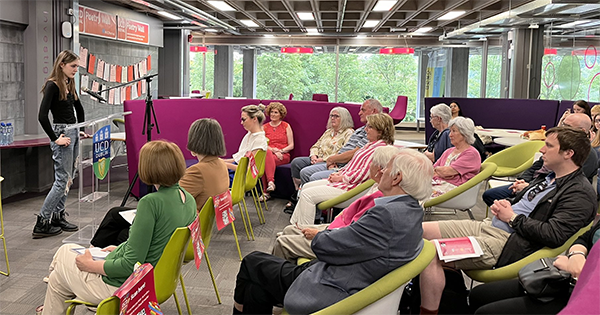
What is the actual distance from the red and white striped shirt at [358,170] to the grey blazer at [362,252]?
2335 mm

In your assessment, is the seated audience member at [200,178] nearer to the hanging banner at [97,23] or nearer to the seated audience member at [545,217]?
the seated audience member at [545,217]

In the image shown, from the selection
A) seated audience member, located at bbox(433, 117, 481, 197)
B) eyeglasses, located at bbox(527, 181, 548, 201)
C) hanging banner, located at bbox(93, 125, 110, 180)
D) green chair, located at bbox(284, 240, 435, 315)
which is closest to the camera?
green chair, located at bbox(284, 240, 435, 315)

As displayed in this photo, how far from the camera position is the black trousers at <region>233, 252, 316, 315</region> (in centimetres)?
274

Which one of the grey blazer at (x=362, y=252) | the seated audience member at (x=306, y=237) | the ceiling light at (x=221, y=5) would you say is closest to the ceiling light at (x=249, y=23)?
the ceiling light at (x=221, y=5)

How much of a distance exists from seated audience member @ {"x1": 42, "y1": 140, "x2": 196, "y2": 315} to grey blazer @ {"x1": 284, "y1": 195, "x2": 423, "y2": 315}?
2.29ft

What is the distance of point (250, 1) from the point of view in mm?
11359

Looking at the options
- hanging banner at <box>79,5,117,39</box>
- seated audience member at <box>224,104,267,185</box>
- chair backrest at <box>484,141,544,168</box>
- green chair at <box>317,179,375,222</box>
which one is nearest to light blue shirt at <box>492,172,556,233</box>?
green chair at <box>317,179,375,222</box>

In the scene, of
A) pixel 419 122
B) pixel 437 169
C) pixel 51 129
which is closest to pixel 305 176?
pixel 437 169

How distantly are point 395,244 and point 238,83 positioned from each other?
16184 mm

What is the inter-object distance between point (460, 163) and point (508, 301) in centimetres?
253

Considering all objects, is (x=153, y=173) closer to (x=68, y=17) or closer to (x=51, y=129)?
(x=51, y=129)

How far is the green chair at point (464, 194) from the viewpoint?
4.61 meters

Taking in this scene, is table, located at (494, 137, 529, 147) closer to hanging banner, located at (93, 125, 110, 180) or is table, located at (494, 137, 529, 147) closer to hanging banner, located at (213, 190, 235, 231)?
hanging banner, located at (213, 190, 235, 231)

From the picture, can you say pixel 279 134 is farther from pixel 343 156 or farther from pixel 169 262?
pixel 169 262
